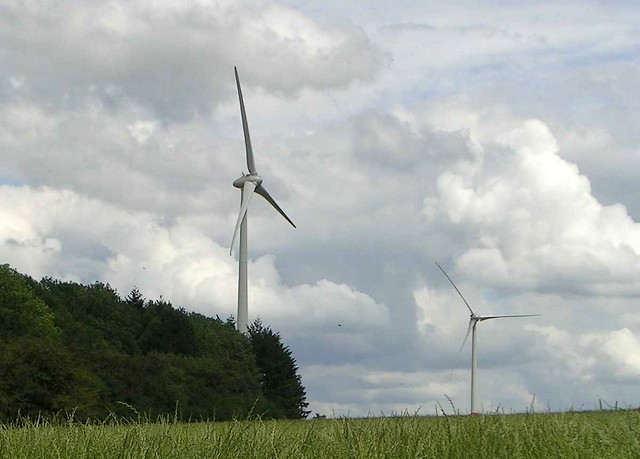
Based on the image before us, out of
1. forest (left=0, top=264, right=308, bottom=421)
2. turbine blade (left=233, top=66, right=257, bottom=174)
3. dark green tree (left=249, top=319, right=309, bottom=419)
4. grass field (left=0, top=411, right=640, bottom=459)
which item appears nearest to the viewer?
grass field (left=0, top=411, right=640, bottom=459)

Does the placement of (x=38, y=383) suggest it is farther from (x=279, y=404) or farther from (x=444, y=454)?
(x=444, y=454)

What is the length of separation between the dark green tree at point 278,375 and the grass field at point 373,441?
266 feet

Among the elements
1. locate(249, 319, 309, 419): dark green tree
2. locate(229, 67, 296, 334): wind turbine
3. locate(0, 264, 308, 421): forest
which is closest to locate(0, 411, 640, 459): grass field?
locate(0, 264, 308, 421): forest

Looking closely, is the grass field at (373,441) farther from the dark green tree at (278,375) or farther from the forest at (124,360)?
the dark green tree at (278,375)

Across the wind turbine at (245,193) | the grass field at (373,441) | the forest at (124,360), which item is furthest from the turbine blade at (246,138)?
the grass field at (373,441)

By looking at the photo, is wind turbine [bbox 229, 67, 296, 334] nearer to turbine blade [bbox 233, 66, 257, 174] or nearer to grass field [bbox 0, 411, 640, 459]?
turbine blade [bbox 233, 66, 257, 174]

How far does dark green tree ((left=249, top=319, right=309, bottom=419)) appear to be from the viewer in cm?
10281

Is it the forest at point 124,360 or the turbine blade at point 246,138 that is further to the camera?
the turbine blade at point 246,138

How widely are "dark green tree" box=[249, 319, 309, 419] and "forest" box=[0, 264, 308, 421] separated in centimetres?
11

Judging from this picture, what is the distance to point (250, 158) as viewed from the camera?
88.6 m

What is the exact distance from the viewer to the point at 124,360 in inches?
2992

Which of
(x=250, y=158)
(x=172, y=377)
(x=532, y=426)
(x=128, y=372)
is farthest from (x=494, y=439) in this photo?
(x=250, y=158)

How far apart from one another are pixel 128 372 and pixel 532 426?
5890 cm

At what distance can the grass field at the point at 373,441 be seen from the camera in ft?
52.1
